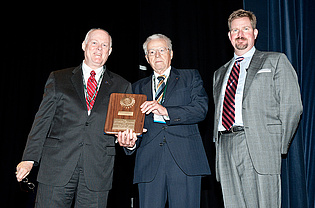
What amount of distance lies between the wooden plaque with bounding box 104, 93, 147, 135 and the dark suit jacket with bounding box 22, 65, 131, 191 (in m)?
0.13

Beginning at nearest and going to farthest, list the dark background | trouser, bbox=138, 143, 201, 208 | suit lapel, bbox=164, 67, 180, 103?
trouser, bbox=138, 143, 201, 208 → suit lapel, bbox=164, 67, 180, 103 → the dark background

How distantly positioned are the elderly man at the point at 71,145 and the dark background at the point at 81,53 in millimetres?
1718

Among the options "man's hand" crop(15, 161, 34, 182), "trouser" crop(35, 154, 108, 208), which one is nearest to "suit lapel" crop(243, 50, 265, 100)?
"trouser" crop(35, 154, 108, 208)

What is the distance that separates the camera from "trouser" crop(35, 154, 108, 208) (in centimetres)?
200

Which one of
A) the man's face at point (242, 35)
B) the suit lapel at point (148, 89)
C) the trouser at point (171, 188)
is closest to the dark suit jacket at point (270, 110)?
the man's face at point (242, 35)

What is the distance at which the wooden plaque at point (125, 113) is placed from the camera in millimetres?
2102

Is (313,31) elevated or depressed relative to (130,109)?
elevated

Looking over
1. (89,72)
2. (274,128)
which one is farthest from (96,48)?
(274,128)

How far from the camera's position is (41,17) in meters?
3.92

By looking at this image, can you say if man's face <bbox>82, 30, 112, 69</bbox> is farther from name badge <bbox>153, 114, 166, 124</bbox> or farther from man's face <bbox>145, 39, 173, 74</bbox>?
name badge <bbox>153, 114, 166, 124</bbox>

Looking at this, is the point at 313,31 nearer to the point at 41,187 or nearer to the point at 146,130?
the point at 146,130

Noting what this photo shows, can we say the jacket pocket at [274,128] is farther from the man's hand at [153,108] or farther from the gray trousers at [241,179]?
the man's hand at [153,108]

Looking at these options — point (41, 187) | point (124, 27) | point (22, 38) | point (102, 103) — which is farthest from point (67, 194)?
point (124, 27)

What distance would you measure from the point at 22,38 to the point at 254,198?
3.28m
